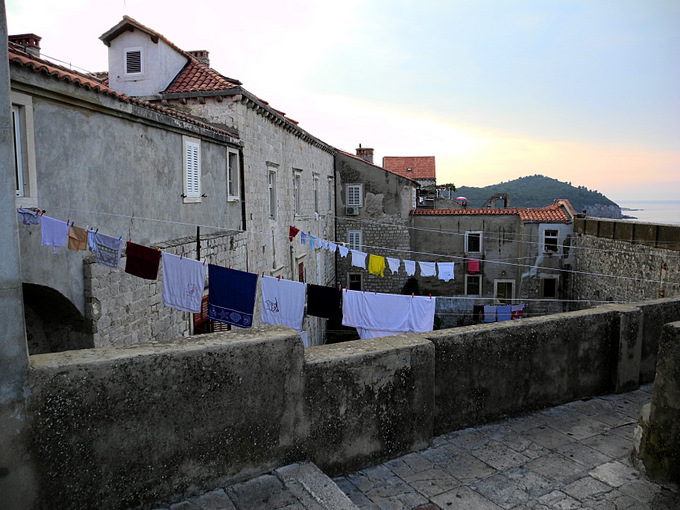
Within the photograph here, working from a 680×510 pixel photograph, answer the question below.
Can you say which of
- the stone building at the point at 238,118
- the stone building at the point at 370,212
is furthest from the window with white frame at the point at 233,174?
the stone building at the point at 370,212

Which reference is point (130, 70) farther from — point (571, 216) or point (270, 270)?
point (571, 216)

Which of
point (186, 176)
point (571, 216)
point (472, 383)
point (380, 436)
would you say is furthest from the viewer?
point (571, 216)

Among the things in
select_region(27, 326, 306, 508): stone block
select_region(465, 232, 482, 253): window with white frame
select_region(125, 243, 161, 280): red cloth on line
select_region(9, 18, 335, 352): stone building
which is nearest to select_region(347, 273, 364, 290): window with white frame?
select_region(465, 232, 482, 253): window with white frame

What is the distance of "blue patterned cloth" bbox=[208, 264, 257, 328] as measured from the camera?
8.19 metres

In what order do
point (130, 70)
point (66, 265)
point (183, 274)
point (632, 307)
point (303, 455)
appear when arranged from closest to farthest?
point (303, 455) → point (632, 307) → point (66, 265) → point (183, 274) → point (130, 70)

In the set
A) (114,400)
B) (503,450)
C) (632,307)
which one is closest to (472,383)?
(503,450)

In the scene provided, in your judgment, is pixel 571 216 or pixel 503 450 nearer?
pixel 503 450

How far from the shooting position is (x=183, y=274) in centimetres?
779

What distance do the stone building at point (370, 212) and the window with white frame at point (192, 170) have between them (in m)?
16.5

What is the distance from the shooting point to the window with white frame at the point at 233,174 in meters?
11.5

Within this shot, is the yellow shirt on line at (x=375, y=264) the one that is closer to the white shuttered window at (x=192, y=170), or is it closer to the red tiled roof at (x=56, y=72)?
the white shuttered window at (x=192, y=170)

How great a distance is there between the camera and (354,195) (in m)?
26.0

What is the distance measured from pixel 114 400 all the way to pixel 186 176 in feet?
23.2

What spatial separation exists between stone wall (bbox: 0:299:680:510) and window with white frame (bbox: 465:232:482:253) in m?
22.6
